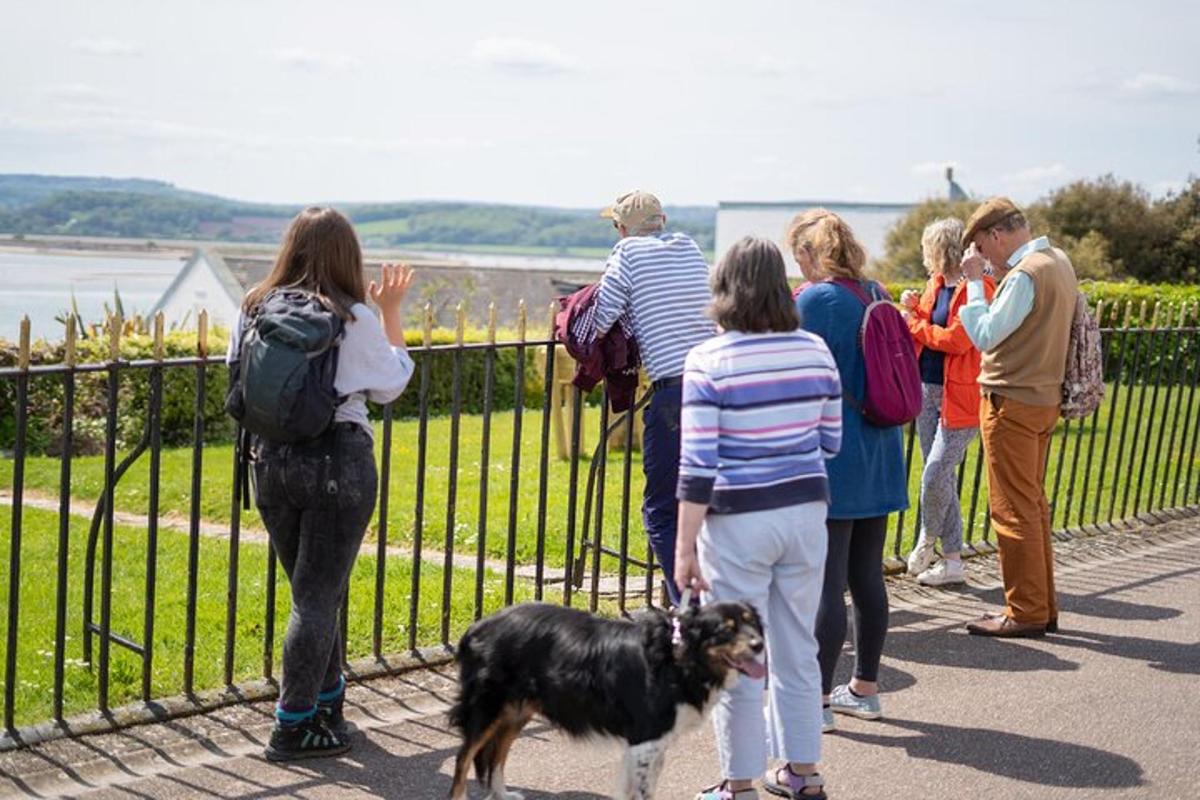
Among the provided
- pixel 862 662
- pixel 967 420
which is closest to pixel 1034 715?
pixel 862 662

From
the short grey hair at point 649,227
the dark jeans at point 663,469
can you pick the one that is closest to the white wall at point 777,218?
the short grey hair at point 649,227

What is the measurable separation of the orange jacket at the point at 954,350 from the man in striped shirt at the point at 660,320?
7.92ft

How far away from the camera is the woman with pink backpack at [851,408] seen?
16.7 ft

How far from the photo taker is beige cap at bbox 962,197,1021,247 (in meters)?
6.43

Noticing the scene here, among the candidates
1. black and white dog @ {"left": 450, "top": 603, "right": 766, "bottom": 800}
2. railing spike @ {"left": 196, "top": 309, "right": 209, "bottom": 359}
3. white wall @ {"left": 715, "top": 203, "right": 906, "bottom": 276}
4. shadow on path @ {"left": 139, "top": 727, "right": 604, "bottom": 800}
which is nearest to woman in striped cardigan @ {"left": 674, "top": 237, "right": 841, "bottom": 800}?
black and white dog @ {"left": 450, "top": 603, "right": 766, "bottom": 800}

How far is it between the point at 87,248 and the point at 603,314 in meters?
74.6

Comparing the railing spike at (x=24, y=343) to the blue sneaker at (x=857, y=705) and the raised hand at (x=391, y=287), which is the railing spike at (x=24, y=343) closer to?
the raised hand at (x=391, y=287)

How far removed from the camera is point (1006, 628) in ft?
22.6

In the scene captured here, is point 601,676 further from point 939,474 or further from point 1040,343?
point 939,474

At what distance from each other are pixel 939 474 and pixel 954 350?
74 centimetres

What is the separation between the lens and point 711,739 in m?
5.39

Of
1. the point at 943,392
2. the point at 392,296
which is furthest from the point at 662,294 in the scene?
the point at 943,392

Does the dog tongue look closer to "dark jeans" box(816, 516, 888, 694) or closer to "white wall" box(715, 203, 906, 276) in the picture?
"dark jeans" box(816, 516, 888, 694)

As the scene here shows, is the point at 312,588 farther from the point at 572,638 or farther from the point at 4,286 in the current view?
the point at 4,286
